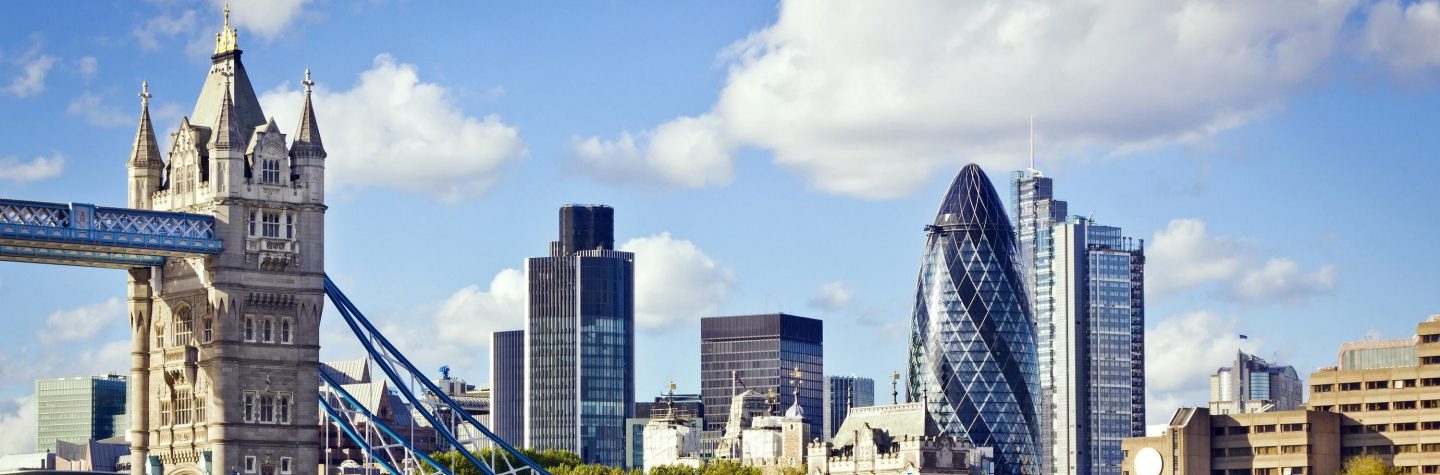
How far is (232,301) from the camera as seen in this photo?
14138cm

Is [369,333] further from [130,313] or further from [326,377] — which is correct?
[130,313]

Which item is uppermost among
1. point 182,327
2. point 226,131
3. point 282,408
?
point 226,131

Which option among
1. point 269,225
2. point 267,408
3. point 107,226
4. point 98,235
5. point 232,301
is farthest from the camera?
point 269,225

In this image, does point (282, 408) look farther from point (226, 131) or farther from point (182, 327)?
point (226, 131)

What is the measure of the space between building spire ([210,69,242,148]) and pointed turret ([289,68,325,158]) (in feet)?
12.6

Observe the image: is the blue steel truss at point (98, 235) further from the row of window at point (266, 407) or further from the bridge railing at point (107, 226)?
the row of window at point (266, 407)

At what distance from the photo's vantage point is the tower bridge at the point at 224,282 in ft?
463

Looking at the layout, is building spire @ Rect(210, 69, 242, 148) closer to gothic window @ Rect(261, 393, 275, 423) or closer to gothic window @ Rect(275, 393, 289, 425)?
gothic window @ Rect(261, 393, 275, 423)

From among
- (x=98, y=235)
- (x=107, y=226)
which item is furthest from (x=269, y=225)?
(x=98, y=235)

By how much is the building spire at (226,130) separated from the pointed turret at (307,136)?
12.6ft

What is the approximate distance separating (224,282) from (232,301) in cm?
117

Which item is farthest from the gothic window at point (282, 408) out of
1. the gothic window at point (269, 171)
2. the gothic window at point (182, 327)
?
the gothic window at point (269, 171)

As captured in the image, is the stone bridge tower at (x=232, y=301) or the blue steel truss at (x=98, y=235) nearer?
the blue steel truss at (x=98, y=235)

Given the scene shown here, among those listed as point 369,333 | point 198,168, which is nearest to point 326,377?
point 369,333
